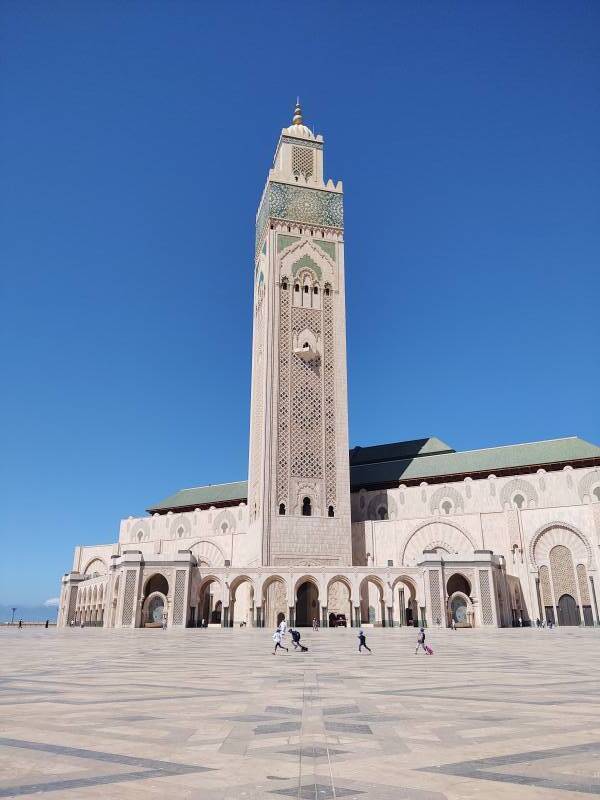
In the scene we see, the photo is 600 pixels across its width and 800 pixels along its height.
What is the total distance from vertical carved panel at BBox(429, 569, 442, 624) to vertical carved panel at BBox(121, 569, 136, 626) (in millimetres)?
13726

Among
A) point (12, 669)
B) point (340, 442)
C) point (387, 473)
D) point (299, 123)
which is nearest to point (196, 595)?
point (340, 442)

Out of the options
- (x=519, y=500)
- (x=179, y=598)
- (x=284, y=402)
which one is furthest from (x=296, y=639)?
(x=519, y=500)

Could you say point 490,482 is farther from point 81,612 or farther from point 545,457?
point 81,612

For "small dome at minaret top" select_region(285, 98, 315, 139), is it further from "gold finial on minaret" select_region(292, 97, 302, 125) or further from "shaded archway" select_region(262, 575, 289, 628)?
"shaded archway" select_region(262, 575, 289, 628)

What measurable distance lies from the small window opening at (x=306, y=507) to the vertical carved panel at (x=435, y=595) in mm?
7078

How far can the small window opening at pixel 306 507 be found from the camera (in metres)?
32.5

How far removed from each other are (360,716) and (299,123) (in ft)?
141

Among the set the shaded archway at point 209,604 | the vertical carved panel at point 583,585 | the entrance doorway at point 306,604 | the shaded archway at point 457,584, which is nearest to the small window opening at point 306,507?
the entrance doorway at point 306,604

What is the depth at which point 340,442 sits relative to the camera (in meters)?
34.5

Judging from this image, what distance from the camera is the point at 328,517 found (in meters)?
32.6

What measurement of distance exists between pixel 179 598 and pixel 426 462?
57.1ft

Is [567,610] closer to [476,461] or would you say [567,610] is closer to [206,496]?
[476,461]

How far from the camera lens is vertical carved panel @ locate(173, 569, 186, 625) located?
28031 mm

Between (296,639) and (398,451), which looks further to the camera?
(398,451)
